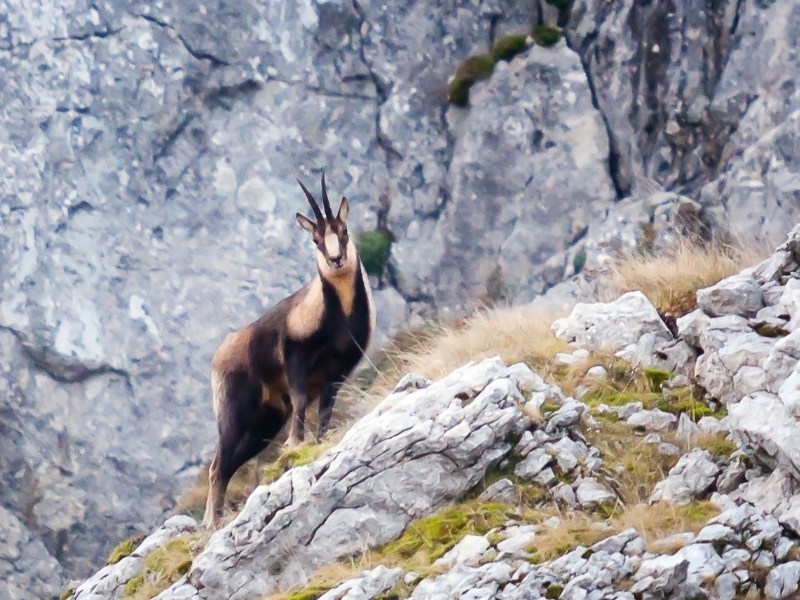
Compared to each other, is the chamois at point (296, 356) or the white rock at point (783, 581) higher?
the chamois at point (296, 356)

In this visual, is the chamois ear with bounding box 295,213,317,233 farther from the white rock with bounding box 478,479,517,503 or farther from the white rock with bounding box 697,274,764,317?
the white rock with bounding box 478,479,517,503

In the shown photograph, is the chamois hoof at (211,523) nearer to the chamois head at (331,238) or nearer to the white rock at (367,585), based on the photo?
the chamois head at (331,238)

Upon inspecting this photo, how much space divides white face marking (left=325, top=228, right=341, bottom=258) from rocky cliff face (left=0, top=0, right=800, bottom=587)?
12.7 feet

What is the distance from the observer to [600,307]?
10383 mm

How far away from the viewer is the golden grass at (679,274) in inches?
429

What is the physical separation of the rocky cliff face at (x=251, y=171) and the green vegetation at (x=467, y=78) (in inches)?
5.4

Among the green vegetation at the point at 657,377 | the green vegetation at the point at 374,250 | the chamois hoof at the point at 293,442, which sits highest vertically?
the green vegetation at the point at 374,250

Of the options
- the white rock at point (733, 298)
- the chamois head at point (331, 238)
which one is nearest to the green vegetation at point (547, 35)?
the chamois head at point (331, 238)

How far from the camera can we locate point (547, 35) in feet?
54.1

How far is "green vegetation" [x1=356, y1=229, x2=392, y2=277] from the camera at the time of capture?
16219 millimetres

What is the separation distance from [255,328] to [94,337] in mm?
4021

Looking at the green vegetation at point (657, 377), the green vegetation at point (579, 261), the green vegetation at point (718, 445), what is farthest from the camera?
the green vegetation at point (579, 261)

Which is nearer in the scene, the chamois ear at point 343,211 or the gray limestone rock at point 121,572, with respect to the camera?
the gray limestone rock at point 121,572

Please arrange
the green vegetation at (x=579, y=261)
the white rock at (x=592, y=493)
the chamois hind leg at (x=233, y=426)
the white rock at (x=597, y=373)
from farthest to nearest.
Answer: the green vegetation at (x=579, y=261) → the chamois hind leg at (x=233, y=426) → the white rock at (x=597, y=373) → the white rock at (x=592, y=493)
